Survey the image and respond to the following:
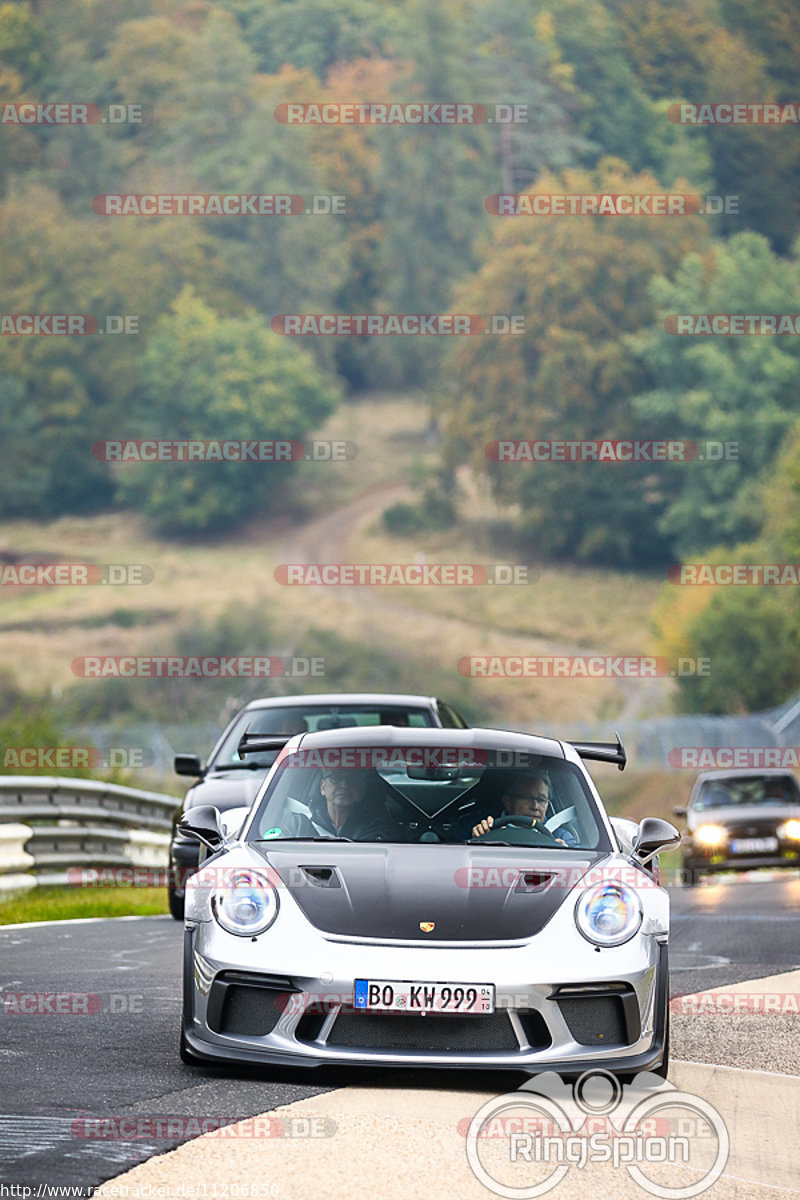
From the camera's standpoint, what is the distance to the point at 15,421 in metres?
101

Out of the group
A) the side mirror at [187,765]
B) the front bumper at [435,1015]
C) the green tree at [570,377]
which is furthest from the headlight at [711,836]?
the green tree at [570,377]

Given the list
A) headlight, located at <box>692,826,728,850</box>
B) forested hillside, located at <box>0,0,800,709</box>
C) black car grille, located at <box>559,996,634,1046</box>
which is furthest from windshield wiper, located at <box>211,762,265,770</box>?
forested hillside, located at <box>0,0,800,709</box>

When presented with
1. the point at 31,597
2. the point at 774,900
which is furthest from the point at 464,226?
the point at 774,900

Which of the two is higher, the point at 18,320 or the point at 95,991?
the point at 95,991

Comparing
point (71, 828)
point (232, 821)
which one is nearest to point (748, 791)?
point (71, 828)

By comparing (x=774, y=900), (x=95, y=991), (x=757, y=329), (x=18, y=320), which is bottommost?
(x=18, y=320)

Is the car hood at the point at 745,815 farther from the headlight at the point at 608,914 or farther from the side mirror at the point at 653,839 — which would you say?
the headlight at the point at 608,914

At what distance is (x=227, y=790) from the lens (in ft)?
44.2

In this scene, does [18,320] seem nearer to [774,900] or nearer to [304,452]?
[304,452]

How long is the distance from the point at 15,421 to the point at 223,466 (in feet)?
36.5

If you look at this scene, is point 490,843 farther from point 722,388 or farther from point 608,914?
point 722,388

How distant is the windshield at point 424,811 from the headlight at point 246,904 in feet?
1.79

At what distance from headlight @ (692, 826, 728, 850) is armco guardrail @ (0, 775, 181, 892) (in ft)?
24.0

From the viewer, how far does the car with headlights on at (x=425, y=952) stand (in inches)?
261
